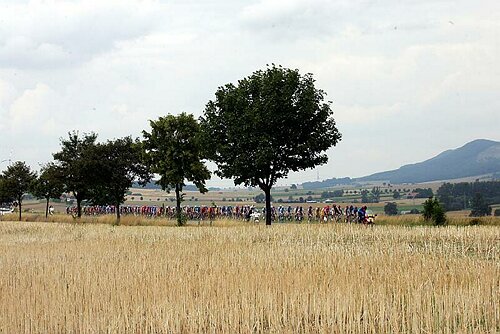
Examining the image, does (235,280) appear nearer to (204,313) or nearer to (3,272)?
(204,313)

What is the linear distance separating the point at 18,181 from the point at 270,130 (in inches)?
1962

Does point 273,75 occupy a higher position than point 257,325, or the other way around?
point 273,75

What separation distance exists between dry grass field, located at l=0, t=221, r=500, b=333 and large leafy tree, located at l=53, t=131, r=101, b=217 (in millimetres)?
44825

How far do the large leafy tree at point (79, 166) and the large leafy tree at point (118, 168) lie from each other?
705mm

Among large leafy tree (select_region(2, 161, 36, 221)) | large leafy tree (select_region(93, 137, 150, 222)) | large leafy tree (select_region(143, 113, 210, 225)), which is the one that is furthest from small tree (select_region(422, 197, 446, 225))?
large leafy tree (select_region(2, 161, 36, 221))

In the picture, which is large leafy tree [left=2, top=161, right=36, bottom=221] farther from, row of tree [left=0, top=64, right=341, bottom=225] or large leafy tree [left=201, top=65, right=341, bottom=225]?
large leafy tree [left=201, top=65, right=341, bottom=225]

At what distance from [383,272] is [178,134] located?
42.6 metres

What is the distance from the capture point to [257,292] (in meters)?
12.5

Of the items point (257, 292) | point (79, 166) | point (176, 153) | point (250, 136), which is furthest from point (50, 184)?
point (257, 292)

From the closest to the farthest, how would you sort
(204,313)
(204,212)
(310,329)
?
(310,329)
(204,313)
(204,212)

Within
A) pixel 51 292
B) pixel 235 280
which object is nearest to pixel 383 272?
pixel 235 280

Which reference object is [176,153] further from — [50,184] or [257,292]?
[257,292]

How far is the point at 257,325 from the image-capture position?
10.6 metres

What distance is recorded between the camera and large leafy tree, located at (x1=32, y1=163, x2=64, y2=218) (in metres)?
68.1
